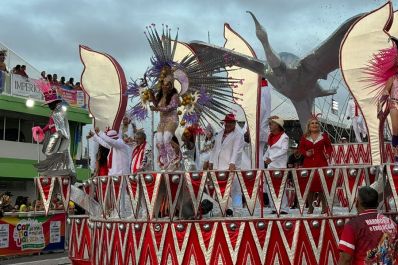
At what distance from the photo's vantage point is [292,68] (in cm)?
1302

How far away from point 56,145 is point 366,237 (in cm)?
826

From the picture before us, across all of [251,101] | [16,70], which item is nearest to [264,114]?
[251,101]

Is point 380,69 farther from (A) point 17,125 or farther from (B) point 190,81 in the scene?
(A) point 17,125

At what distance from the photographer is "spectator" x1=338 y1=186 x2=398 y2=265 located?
550 cm

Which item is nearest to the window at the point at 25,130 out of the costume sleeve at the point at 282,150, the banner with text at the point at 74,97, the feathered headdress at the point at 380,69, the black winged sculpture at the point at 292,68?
the banner with text at the point at 74,97

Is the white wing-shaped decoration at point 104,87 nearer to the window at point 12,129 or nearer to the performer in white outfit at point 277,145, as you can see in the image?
the performer in white outfit at point 277,145

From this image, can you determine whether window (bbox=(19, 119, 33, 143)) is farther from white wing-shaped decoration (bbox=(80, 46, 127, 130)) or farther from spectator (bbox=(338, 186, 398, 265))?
spectator (bbox=(338, 186, 398, 265))

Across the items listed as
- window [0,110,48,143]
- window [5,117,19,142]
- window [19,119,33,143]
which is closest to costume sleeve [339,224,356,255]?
window [0,110,48,143]

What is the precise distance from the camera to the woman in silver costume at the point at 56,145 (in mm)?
Result: 12414

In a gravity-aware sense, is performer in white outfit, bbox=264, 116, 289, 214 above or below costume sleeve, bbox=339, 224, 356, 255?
above

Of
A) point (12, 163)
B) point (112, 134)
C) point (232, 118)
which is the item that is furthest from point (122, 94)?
point (12, 163)

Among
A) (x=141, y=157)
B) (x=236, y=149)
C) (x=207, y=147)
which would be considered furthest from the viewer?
(x=207, y=147)

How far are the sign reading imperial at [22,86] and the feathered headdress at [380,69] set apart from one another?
23.0 m

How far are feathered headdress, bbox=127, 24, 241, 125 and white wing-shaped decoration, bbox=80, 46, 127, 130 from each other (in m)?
2.52
